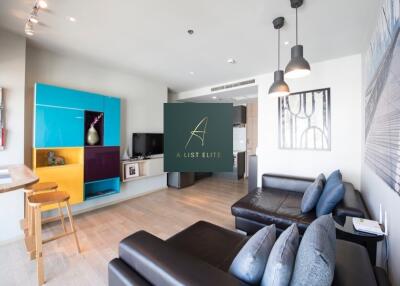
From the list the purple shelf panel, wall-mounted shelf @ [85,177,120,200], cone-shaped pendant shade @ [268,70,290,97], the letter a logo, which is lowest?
wall-mounted shelf @ [85,177,120,200]

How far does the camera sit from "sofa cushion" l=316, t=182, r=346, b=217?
178 cm

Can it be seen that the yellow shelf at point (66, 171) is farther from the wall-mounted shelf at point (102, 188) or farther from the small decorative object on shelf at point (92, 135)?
the wall-mounted shelf at point (102, 188)

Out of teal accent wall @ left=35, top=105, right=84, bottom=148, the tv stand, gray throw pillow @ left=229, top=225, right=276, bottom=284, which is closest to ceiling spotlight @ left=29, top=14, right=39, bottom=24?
teal accent wall @ left=35, top=105, right=84, bottom=148

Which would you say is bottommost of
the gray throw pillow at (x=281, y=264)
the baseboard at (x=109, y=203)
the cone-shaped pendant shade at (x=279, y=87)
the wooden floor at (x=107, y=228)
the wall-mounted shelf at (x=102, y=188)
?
the wooden floor at (x=107, y=228)

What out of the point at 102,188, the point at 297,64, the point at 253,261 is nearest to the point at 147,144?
the point at 102,188

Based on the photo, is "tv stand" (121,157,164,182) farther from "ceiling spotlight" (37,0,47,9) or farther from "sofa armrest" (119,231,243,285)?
"sofa armrest" (119,231,243,285)

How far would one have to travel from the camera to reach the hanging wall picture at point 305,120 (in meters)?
3.07

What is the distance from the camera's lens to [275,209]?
2.22 meters

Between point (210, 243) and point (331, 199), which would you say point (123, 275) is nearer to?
point (210, 243)

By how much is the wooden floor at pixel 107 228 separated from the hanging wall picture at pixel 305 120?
1.70 metres

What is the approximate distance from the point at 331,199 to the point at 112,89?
3.84m

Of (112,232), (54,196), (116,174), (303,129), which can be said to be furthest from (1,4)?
(303,129)

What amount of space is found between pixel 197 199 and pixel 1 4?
3.81 metres

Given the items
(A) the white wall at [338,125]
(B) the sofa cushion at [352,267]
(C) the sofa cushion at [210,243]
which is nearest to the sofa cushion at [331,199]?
(B) the sofa cushion at [352,267]
